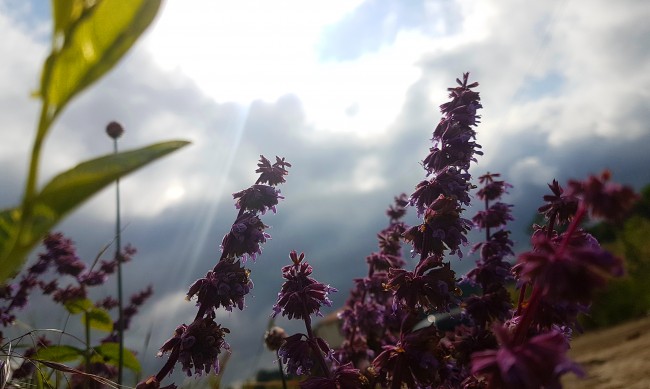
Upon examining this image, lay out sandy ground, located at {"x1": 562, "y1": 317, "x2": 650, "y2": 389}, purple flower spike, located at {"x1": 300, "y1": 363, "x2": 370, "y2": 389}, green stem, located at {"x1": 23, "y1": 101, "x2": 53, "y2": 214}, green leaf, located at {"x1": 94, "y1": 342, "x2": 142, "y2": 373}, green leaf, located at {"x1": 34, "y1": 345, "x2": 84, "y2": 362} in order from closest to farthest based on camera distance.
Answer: green stem, located at {"x1": 23, "y1": 101, "x2": 53, "y2": 214} < purple flower spike, located at {"x1": 300, "y1": 363, "x2": 370, "y2": 389} < green leaf, located at {"x1": 34, "y1": 345, "x2": 84, "y2": 362} < green leaf, located at {"x1": 94, "y1": 342, "x2": 142, "y2": 373} < sandy ground, located at {"x1": 562, "y1": 317, "x2": 650, "y2": 389}

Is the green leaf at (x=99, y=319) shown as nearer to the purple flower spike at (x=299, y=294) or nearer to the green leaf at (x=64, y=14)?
the purple flower spike at (x=299, y=294)

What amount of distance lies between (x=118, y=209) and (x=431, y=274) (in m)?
2.17

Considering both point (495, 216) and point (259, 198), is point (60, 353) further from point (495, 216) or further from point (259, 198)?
point (495, 216)

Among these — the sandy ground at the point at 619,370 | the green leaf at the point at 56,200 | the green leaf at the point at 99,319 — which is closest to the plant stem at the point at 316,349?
the green leaf at the point at 56,200

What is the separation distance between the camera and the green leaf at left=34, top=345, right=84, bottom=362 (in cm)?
276

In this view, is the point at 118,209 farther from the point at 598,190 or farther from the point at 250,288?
the point at 598,190

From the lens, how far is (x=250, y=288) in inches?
80.0

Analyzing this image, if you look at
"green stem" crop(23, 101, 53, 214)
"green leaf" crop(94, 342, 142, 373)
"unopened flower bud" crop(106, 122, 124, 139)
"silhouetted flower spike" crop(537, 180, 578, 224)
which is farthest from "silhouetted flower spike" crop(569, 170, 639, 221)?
"unopened flower bud" crop(106, 122, 124, 139)

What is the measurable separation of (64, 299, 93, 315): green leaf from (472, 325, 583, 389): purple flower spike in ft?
9.51

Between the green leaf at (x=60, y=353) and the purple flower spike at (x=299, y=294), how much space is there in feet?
4.58

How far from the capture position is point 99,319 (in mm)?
3332

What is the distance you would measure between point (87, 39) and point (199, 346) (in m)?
1.47

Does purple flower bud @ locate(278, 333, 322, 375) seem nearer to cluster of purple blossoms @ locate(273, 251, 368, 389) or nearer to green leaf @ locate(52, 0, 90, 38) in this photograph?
cluster of purple blossoms @ locate(273, 251, 368, 389)

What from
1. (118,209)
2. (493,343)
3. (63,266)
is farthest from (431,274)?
(63,266)
